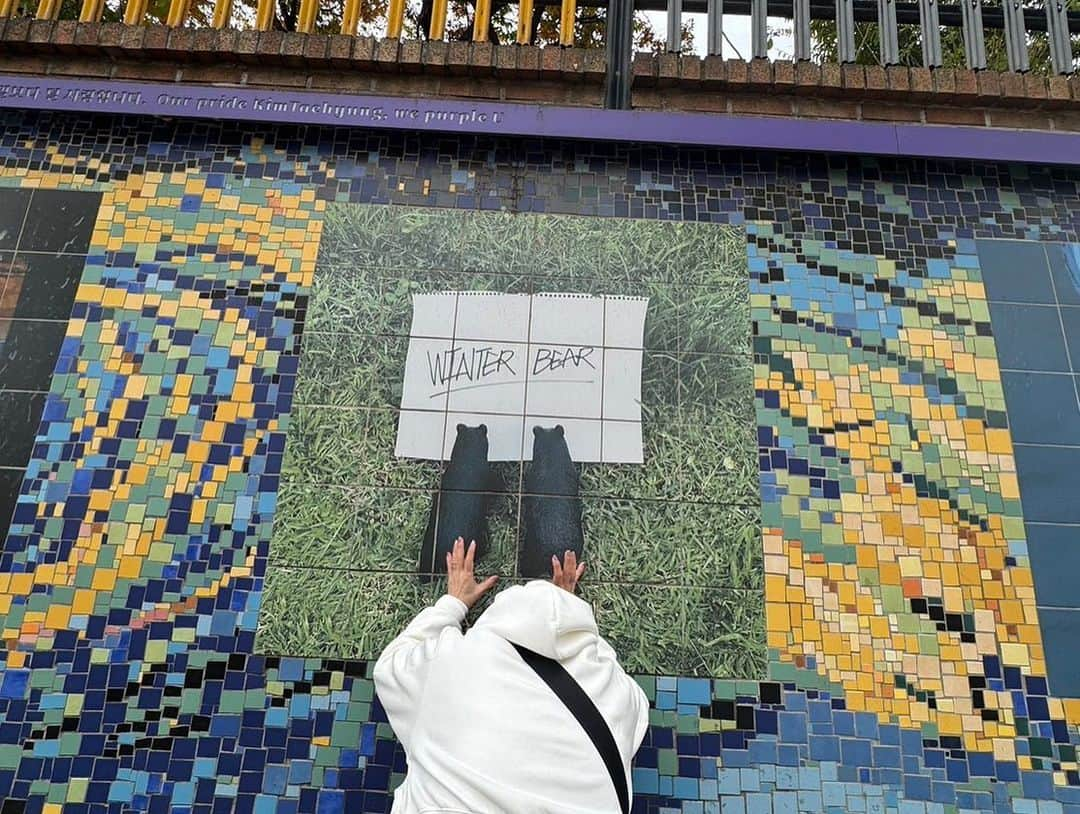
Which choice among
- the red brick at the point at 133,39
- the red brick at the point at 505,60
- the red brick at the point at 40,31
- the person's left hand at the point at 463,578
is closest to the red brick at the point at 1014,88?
the red brick at the point at 505,60

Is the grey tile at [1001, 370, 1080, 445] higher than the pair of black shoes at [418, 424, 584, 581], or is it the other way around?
the grey tile at [1001, 370, 1080, 445]

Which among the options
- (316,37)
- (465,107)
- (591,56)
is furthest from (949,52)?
(316,37)

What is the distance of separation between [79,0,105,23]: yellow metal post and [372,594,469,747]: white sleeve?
132 inches

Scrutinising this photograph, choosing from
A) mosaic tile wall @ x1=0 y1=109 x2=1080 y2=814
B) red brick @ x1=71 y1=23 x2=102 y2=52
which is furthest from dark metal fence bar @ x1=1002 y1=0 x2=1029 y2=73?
red brick @ x1=71 y1=23 x2=102 y2=52

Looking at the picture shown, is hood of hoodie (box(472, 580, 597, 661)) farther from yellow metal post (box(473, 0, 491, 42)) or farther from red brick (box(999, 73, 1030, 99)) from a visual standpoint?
red brick (box(999, 73, 1030, 99))

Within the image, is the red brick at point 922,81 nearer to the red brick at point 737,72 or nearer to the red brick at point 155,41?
the red brick at point 737,72

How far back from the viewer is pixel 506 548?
11.9ft

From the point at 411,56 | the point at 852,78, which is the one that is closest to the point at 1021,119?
the point at 852,78

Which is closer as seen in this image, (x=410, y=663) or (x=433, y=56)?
(x=410, y=663)

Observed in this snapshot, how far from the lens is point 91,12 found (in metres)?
4.31

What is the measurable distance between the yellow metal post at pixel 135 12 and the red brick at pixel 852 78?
3427 millimetres

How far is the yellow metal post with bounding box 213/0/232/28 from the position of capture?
4246mm

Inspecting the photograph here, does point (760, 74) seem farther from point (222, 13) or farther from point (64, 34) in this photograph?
point (64, 34)

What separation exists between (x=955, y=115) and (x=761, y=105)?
3.09 ft
